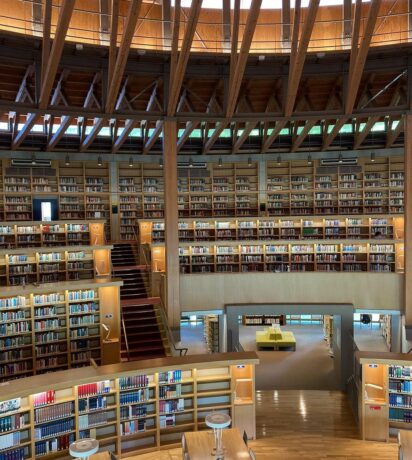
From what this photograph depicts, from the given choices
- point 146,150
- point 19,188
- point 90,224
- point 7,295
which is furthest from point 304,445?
point 19,188

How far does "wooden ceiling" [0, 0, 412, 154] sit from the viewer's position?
26.8ft

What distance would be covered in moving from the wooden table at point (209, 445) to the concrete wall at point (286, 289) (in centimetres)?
545

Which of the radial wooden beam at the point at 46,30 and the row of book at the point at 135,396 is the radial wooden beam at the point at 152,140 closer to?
the radial wooden beam at the point at 46,30

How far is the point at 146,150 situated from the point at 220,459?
12.0m

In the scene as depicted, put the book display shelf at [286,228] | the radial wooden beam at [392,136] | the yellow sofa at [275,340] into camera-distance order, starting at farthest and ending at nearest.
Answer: the radial wooden beam at [392,136] → the yellow sofa at [275,340] → the book display shelf at [286,228]

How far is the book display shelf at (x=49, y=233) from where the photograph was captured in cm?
1272

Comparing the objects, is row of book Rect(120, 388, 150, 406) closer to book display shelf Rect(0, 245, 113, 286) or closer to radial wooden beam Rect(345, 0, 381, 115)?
book display shelf Rect(0, 245, 113, 286)

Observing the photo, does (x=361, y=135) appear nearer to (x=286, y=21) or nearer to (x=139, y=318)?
(x=286, y=21)

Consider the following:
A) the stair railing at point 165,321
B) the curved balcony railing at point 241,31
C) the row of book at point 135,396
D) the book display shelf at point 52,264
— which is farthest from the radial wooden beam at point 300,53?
the row of book at point 135,396

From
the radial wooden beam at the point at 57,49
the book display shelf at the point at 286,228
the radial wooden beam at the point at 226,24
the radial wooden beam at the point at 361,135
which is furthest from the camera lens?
the radial wooden beam at the point at 361,135

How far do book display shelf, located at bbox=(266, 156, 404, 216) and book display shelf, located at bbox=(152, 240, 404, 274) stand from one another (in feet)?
14.1

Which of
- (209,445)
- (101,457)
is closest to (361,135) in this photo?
(209,445)

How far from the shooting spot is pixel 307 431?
859 cm

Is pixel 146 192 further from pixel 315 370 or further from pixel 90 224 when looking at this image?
pixel 315 370
